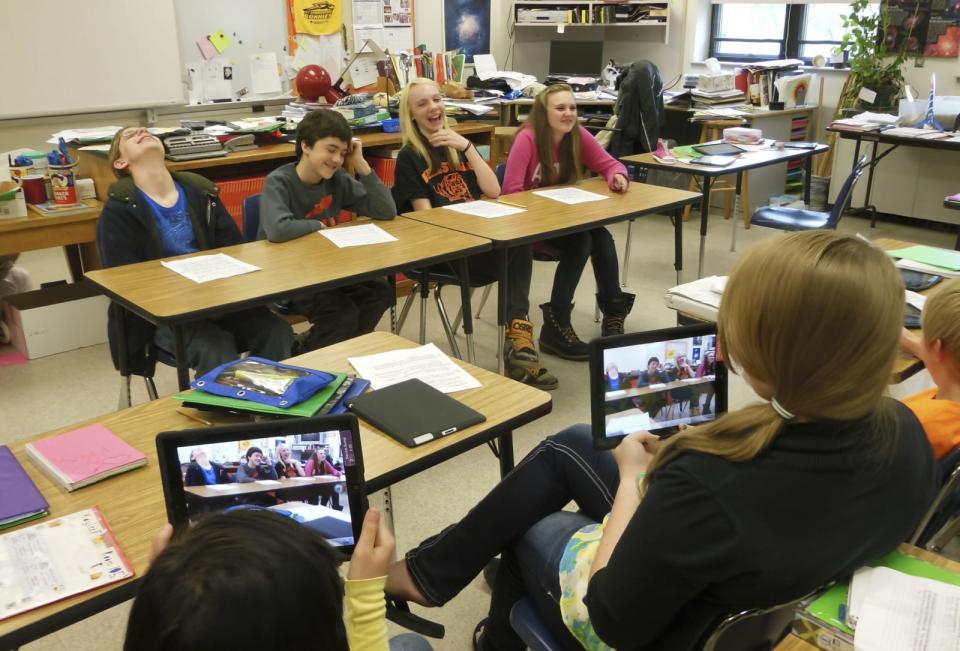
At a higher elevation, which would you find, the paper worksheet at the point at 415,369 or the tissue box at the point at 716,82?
the tissue box at the point at 716,82

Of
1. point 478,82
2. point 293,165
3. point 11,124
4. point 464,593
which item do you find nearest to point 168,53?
point 11,124

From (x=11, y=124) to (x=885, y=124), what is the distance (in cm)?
514

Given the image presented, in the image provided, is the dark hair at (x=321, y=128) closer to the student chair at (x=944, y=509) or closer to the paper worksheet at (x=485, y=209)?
the paper worksheet at (x=485, y=209)

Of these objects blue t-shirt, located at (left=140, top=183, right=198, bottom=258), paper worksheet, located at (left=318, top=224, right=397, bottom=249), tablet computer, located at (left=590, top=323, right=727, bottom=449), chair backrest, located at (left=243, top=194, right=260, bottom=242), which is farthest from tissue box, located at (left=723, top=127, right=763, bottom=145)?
tablet computer, located at (left=590, top=323, right=727, bottom=449)

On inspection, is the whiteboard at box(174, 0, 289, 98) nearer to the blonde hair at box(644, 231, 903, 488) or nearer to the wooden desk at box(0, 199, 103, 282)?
the wooden desk at box(0, 199, 103, 282)

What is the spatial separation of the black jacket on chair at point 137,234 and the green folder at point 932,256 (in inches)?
84.0

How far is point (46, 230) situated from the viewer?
3.34 m

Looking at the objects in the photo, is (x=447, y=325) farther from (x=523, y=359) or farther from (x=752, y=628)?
(x=752, y=628)

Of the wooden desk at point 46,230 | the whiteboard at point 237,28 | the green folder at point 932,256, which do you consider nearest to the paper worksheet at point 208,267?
the wooden desk at point 46,230

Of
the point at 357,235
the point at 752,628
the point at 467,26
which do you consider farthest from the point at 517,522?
the point at 467,26

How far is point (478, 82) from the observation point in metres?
5.93

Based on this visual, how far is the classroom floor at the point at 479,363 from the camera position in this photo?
201 cm

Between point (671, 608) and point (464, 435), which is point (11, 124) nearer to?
point (464, 435)

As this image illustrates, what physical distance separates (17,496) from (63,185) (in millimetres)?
2492
